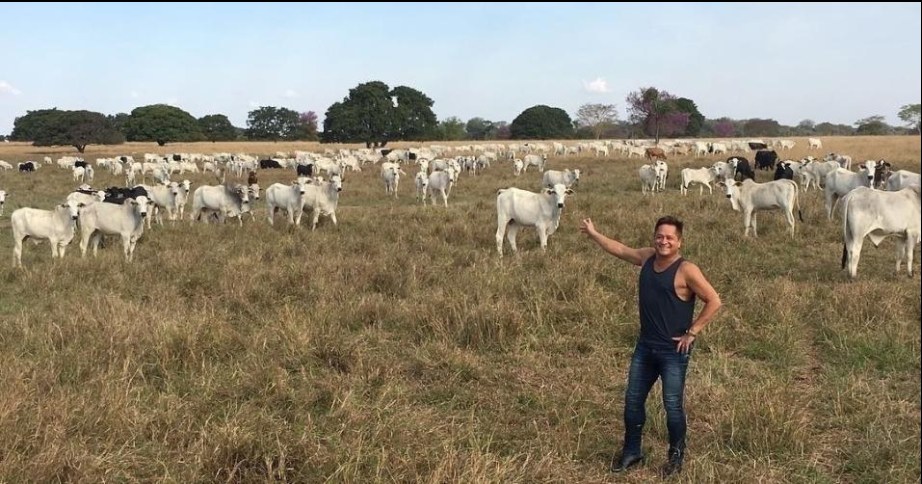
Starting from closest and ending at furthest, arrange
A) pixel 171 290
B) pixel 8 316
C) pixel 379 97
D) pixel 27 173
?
1. pixel 8 316
2. pixel 171 290
3. pixel 27 173
4. pixel 379 97

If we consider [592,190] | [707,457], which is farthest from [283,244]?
[592,190]

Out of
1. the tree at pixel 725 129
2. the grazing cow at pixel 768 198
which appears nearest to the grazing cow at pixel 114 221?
the grazing cow at pixel 768 198

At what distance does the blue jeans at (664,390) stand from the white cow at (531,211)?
7766 millimetres

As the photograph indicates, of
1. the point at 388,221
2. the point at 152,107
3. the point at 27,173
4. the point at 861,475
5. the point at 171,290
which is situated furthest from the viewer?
the point at 152,107

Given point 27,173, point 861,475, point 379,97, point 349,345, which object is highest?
point 379,97

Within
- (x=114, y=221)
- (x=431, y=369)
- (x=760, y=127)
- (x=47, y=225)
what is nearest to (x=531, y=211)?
(x=431, y=369)

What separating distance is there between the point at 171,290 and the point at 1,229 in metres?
10.7

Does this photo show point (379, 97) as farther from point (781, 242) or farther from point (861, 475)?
point (861, 475)

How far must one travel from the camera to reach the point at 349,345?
6.63 meters

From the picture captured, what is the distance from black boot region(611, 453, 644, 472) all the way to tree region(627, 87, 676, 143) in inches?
2437

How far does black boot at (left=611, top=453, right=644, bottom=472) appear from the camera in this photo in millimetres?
4527

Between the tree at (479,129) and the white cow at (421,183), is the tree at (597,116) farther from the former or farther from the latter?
the white cow at (421,183)

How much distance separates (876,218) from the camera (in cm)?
949

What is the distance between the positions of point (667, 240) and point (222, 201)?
15.7 meters
